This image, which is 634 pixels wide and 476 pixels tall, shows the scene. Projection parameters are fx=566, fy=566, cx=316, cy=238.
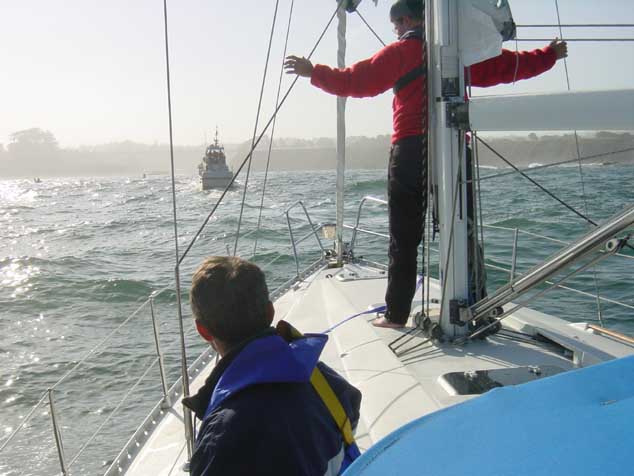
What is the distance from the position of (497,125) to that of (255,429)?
153 cm

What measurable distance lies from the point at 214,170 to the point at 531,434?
125 feet

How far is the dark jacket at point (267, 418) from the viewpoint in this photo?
105 cm

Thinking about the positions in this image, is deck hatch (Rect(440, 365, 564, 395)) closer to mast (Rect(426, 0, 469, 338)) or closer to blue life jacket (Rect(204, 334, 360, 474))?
mast (Rect(426, 0, 469, 338))

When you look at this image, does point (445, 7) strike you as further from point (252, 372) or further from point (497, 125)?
point (252, 372)

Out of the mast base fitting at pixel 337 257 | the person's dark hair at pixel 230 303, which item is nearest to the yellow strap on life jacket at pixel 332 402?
the person's dark hair at pixel 230 303

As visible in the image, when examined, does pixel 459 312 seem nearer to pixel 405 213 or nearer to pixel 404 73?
pixel 405 213

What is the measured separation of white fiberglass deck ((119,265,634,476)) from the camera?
2.11m

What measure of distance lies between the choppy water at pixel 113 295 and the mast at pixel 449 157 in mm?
800

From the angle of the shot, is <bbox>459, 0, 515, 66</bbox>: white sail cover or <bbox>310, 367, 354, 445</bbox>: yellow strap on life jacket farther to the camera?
<bbox>459, 0, 515, 66</bbox>: white sail cover

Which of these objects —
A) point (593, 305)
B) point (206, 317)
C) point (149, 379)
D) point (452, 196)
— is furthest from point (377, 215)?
point (206, 317)

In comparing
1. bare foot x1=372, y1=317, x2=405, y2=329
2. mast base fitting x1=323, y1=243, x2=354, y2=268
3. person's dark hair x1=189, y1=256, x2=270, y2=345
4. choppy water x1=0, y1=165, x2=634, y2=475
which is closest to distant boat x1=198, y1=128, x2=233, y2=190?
choppy water x1=0, y1=165, x2=634, y2=475

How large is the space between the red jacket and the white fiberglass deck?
3.33ft

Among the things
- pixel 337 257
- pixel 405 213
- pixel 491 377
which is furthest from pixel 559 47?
pixel 337 257

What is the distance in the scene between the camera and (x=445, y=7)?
2.40 meters
